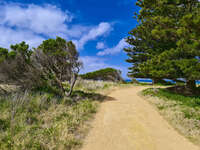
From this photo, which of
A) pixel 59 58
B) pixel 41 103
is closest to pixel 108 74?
pixel 59 58

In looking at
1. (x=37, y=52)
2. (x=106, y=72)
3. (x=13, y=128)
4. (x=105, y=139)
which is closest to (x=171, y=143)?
(x=105, y=139)

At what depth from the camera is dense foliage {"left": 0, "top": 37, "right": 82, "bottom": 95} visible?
8734mm

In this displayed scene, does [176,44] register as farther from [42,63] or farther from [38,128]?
[42,63]

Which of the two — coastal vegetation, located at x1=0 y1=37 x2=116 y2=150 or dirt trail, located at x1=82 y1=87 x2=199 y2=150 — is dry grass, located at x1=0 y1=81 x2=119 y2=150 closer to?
coastal vegetation, located at x1=0 y1=37 x2=116 y2=150

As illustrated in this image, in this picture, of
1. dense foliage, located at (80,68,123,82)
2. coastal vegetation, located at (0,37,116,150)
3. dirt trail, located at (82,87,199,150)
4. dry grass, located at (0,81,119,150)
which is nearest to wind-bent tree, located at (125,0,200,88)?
dirt trail, located at (82,87,199,150)

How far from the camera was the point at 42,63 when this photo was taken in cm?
940

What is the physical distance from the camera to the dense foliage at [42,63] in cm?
873

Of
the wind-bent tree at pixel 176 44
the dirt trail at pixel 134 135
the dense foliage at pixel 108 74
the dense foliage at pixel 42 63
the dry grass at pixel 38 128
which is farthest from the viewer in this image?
the dense foliage at pixel 108 74

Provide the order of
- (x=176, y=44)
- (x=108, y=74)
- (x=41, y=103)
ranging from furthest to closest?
(x=108, y=74), (x=176, y=44), (x=41, y=103)

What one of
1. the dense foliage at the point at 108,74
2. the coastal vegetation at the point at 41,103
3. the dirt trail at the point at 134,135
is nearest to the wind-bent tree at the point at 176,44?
the dirt trail at the point at 134,135

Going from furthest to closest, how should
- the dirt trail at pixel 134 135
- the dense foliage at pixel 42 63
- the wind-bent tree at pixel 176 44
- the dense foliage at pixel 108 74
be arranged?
the dense foliage at pixel 108 74 < the dense foliage at pixel 42 63 < the wind-bent tree at pixel 176 44 < the dirt trail at pixel 134 135

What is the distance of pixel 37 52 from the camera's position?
9.15m

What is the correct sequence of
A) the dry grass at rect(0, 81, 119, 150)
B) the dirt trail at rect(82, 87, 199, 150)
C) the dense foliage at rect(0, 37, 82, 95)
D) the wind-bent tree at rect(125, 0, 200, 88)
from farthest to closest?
the dense foliage at rect(0, 37, 82, 95) < the wind-bent tree at rect(125, 0, 200, 88) < the dirt trail at rect(82, 87, 199, 150) < the dry grass at rect(0, 81, 119, 150)

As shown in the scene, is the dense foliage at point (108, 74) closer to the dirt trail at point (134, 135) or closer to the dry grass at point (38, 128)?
the dry grass at point (38, 128)
